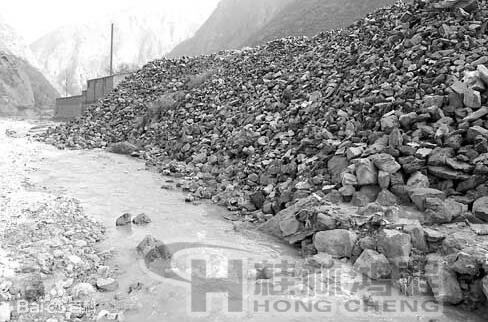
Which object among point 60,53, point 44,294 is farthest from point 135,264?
point 60,53

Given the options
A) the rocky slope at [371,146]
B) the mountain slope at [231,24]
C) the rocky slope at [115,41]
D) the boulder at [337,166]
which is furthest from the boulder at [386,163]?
the rocky slope at [115,41]

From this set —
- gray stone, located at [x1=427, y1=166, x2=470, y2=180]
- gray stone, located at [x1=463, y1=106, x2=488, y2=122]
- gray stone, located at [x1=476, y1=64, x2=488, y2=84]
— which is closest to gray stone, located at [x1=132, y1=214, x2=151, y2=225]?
gray stone, located at [x1=427, y1=166, x2=470, y2=180]

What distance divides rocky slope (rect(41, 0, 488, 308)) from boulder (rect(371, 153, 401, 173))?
0.05ft

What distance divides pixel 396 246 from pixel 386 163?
1.53 m

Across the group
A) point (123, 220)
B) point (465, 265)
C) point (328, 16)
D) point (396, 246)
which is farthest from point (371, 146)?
point (328, 16)

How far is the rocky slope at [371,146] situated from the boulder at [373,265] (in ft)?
0.05

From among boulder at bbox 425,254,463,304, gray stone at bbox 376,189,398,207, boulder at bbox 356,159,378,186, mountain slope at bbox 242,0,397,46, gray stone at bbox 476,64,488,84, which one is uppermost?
mountain slope at bbox 242,0,397,46

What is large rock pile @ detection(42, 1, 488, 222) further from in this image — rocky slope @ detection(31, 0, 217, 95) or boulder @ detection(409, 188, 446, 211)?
rocky slope @ detection(31, 0, 217, 95)

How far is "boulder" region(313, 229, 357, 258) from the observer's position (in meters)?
4.74

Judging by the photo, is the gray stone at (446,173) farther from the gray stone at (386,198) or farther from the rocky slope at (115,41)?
the rocky slope at (115,41)

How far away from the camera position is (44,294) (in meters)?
3.65

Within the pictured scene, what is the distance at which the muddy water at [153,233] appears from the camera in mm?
3619

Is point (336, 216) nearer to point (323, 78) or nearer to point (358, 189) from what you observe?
point (358, 189)

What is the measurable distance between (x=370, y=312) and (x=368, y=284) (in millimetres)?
523
